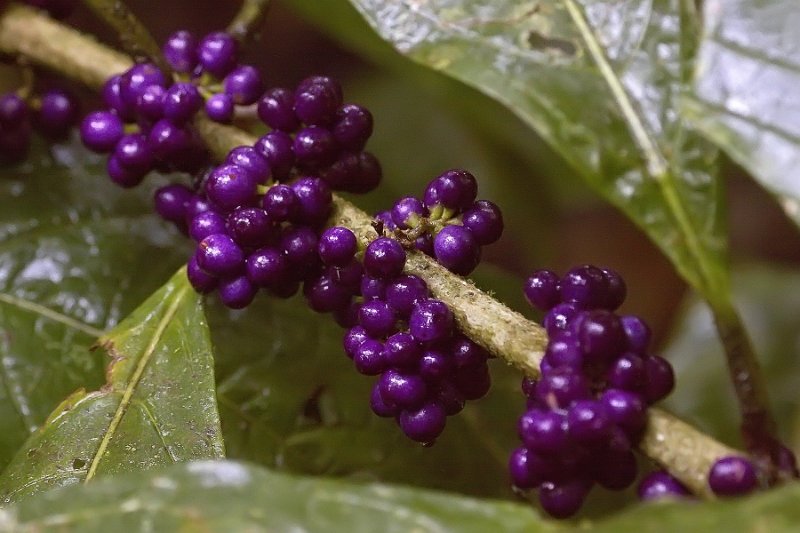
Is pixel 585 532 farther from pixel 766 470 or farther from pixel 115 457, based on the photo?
pixel 115 457

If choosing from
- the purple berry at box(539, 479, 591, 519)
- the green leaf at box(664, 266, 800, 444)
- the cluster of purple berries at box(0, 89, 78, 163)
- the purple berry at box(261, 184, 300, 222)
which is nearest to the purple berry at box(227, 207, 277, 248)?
the purple berry at box(261, 184, 300, 222)

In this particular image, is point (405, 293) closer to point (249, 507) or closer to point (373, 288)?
point (373, 288)

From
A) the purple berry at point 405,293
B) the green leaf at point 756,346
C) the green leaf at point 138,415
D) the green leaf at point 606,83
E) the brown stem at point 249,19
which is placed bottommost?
the green leaf at point 756,346

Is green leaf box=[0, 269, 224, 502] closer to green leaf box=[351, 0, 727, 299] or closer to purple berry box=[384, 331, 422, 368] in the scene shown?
purple berry box=[384, 331, 422, 368]

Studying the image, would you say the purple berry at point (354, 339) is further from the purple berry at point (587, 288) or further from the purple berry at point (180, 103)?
the purple berry at point (180, 103)

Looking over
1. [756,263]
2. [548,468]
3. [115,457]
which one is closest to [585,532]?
[548,468]

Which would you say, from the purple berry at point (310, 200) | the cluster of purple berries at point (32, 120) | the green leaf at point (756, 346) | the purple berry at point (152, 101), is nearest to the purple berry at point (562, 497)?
the purple berry at point (310, 200)
